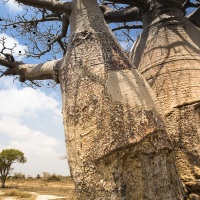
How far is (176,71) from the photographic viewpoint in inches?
85.4

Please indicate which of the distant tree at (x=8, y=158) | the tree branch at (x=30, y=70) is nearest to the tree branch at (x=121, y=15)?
the tree branch at (x=30, y=70)

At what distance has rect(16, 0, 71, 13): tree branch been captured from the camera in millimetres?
2271

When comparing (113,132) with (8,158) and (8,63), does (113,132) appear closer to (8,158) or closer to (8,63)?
(8,63)

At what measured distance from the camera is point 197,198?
1761mm

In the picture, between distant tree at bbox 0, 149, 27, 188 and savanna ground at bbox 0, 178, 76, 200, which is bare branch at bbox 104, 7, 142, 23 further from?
distant tree at bbox 0, 149, 27, 188

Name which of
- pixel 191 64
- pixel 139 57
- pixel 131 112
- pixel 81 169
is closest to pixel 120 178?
pixel 81 169

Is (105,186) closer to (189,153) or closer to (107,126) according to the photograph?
(107,126)

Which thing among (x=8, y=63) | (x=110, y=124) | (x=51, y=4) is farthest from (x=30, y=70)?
(x=110, y=124)

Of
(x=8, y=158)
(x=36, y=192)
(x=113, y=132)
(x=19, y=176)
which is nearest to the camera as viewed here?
(x=113, y=132)

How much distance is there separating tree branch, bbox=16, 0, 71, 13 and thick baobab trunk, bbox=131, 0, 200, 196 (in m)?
0.73

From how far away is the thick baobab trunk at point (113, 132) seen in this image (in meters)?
1.55

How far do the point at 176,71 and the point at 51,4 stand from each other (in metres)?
1.10

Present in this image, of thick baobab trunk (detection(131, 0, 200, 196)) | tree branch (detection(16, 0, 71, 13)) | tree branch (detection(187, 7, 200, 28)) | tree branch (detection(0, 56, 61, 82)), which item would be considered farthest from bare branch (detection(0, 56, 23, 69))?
tree branch (detection(187, 7, 200, 28))

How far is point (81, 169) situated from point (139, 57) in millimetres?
1249
